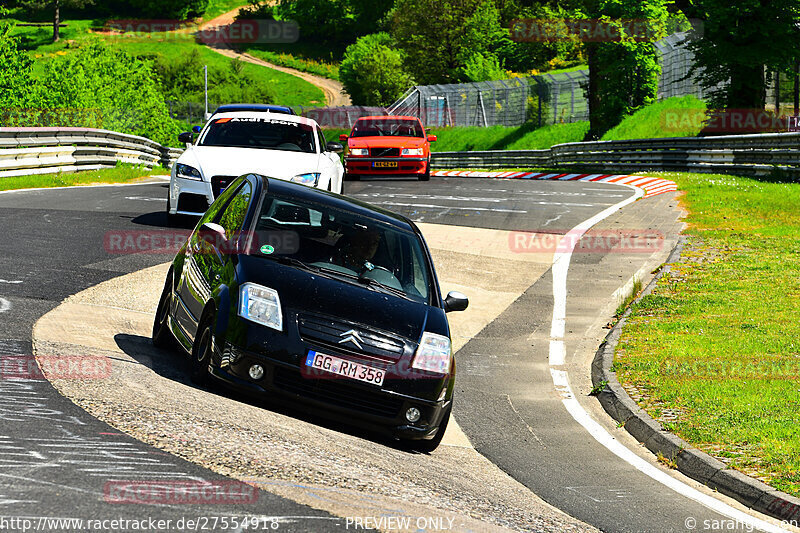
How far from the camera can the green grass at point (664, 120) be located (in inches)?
1757

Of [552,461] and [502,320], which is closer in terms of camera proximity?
[552,461]

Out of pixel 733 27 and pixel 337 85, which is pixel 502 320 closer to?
pixel 733 27

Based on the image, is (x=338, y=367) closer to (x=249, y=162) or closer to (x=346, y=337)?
(x=346, y=337)

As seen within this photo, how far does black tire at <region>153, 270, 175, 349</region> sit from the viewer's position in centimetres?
851

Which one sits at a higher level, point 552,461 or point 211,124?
point 211,124

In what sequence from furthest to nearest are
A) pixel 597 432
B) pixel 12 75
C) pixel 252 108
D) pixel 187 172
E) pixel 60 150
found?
1. pixel 12 75
2. pixel 60 150
3. pixel 252 108
4. pixel 187 172
5. pixel 597 432

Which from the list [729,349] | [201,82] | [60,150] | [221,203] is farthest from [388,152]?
[201,82]

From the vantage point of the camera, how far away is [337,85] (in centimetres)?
13725

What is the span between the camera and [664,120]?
46094mm

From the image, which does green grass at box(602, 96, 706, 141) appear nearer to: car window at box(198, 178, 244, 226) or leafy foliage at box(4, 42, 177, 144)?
leafy foliage at box(4, 42, 177, 144)

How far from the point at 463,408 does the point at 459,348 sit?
2.40 m

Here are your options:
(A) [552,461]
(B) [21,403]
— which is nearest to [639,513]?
(A) [552,461]

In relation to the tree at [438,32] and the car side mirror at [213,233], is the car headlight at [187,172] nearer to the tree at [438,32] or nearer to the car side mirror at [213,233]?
the car side mirror at [213,233]

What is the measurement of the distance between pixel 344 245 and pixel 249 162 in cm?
725
